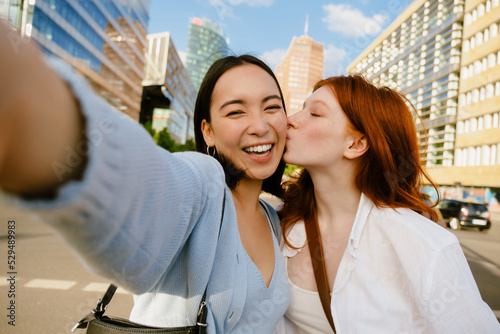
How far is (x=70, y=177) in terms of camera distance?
43cm

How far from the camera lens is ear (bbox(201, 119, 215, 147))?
1939 mm

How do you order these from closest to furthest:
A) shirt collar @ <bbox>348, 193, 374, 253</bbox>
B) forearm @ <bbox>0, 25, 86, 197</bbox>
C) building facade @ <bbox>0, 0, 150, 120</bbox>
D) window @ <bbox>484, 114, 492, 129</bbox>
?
forearm @ <bbox>0, 25, 86, 197</bbox> → shirt collar @ <bbox>348, 193, 374, 253</bbox> → building facade @ <bbox>0, 0, 150, 120</bbox> → window @ <bbox>484, 114, 492, 129</bbox>

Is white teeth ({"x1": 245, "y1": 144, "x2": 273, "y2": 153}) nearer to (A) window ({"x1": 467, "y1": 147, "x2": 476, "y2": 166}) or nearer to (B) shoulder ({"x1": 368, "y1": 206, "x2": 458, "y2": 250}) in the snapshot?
(B) shoulder ({"x1": 368, "y1": 206, "x2": 458, "y2": 250})

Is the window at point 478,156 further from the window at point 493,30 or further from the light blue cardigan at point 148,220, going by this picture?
the light blue cardigan at point 148,220

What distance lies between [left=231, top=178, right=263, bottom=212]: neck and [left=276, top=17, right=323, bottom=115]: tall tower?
113627 millimetres

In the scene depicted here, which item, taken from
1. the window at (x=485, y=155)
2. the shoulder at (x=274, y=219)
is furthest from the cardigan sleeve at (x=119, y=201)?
the window at (x=485, y=155)

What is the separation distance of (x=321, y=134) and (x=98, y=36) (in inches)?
1629

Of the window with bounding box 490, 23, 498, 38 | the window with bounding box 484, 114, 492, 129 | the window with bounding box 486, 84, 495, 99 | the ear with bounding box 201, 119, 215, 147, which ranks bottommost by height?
the ear with bounding box 201, 119, 215, 147

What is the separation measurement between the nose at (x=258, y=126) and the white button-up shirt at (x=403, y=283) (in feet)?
2.53

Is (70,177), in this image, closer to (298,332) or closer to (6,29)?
(6,29)

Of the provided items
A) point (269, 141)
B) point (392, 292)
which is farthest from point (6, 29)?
point (392, 292)

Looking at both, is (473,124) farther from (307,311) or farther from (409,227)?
(307,311)

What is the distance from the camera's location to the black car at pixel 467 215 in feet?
40.2

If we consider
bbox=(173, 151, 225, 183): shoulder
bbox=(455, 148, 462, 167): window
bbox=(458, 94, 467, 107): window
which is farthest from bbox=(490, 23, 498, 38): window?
bbox=(173, 151, 225, 183): shoulder
